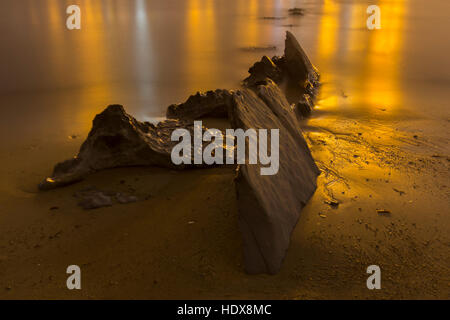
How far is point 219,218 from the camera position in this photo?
7.03 ft

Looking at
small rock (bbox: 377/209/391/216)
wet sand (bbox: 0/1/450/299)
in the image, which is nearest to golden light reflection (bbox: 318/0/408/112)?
wet sand (bbox: 0/1/450/299)

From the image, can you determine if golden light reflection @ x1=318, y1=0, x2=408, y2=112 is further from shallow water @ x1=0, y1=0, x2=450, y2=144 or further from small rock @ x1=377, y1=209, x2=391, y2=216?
small rock @ x1=377, y1=209, x2=391, y2=216

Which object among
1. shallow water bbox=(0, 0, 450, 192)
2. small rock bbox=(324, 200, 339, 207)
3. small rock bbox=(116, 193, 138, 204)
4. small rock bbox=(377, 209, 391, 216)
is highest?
shallow water bbox=(0, 0, 450, 192)

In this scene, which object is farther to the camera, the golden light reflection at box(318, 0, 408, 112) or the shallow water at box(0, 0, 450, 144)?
the golden light reflection at box(318, 0, 408, 112)

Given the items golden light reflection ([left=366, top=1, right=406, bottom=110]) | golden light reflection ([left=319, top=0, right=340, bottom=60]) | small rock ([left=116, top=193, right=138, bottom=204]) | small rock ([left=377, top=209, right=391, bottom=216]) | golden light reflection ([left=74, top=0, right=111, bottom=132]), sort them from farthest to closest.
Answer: golden light reflection ([left=319, top=0, right=340, bottom=60]) → golden light reflection ([left=366, top=1, right=406, bottom=110]) → golden light reflection ([left=74, top=0, right=111, bottom=132]) → small rock ([left=116, top=193, right=138, bottom=204]) → small rock ([left=377, top=209, right=391, bottom=216])

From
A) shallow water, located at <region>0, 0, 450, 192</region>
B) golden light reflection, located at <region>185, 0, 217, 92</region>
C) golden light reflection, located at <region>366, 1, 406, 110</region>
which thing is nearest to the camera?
shallow water, located at <region>0, 0, 450, 192</region>

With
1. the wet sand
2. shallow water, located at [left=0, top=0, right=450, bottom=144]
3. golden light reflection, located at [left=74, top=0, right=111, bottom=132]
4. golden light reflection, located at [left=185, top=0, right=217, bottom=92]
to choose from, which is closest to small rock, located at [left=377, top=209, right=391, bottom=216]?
the wet sand

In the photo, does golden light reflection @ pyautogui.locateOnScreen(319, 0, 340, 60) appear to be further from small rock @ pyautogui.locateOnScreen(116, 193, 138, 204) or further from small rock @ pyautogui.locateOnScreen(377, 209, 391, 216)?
small rock @ pyautogui.locateOnScreen(116, 193, 138, 204)

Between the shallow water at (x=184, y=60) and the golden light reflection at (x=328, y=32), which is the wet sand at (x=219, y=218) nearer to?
the shallow water at (x=184, y=60)

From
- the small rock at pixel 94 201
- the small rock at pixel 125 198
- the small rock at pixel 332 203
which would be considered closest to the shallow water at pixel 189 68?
the small rock at pixel 94 201

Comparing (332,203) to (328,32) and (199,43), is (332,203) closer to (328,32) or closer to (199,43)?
(199,43)

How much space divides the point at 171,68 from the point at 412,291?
5320mm

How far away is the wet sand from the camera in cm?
176

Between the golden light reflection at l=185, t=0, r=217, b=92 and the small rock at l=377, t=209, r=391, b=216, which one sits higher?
the golden light reflection at l=185, t=0, r=217, b=92
